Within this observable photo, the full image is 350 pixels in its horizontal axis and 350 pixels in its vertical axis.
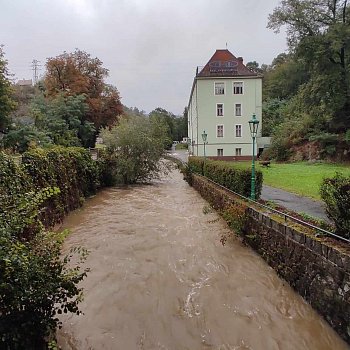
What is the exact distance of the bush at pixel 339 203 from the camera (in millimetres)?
5660

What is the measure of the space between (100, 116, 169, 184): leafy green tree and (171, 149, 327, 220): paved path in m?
12.7

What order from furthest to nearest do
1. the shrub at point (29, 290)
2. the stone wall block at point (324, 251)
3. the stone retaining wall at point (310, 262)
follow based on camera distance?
the stone wall block at point (324, 251) → the stone retaining wall at point (310, 262) → the shrub at point (29, 290)

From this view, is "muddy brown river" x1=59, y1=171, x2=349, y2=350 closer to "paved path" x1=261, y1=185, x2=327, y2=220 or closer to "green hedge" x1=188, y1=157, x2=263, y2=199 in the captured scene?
"green hedge" x1=188, y1=157, x2=263, y2=199

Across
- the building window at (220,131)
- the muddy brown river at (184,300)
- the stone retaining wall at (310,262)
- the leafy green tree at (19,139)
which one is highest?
the building window at (220,131)

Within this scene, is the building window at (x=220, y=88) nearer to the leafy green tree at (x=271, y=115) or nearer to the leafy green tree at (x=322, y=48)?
the leafy green tree at (x=271, y=115)

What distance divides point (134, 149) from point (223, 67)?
2095cm

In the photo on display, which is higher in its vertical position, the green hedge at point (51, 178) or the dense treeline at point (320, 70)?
the dense treeline at point (320, 70)

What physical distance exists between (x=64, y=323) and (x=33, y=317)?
4.78ft

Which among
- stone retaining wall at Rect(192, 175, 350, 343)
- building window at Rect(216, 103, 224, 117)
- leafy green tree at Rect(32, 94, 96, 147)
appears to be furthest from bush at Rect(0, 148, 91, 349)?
building window at Rect(216, 103, 224, 117)

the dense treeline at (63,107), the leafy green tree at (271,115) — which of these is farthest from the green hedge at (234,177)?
the leafy green tree at (271,115)

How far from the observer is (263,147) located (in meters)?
39.8

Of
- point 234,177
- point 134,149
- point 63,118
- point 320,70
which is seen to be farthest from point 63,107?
point 320,70

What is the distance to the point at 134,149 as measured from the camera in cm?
2530

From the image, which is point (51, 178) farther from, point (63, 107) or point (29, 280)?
point (63, 107)
